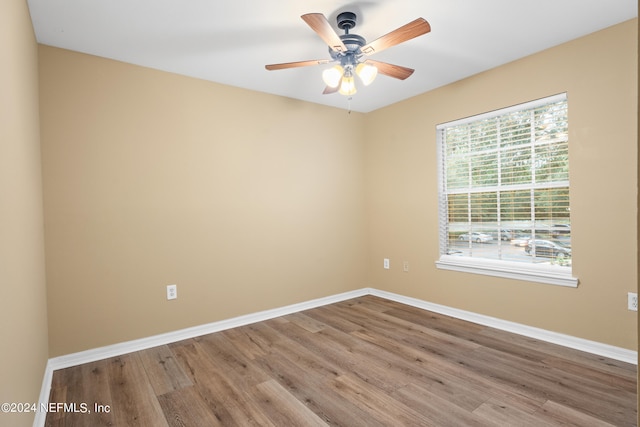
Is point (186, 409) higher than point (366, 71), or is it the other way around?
point (366, 71)

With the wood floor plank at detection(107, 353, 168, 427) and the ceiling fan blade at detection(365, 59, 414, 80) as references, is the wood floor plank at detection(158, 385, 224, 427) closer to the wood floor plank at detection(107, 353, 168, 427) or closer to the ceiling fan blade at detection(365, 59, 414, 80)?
the wood floor plank at detection(107, 353, 168, 427)

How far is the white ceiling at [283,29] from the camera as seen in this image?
2.12 m

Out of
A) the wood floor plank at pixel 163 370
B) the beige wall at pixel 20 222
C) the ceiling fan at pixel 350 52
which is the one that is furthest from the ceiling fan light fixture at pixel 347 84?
the wood floor plank at pixel 163 370

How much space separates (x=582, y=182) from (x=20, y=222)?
3.63m

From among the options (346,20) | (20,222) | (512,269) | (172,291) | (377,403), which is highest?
(346,20)

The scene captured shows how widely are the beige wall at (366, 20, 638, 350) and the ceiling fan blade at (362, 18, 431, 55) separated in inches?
61.2

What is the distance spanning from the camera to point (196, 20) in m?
2.25

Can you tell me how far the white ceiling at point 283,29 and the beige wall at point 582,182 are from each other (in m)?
0.18

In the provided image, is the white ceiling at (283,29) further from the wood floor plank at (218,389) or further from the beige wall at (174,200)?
the wood floor plank at (218,389)

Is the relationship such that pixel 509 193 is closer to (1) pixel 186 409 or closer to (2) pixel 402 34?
(2) pixel 402 34

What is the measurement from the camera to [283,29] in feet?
7.80

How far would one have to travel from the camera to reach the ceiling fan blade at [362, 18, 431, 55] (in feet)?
6.08

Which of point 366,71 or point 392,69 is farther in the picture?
point 392,69

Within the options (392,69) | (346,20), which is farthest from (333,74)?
(392,69)
